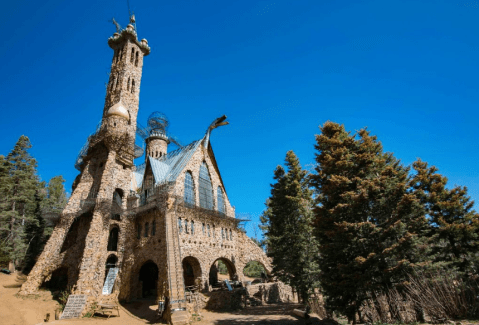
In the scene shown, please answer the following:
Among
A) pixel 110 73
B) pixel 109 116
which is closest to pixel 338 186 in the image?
pixel 109 116

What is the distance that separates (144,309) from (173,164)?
13816 mm

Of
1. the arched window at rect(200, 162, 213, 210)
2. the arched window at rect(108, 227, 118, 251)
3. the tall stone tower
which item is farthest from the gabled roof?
the arched window at rect(108, 227, 118, 251)

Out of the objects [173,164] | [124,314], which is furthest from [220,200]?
[124,314]

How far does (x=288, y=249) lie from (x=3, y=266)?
26.9 meters

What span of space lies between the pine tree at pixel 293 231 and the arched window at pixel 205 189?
25.9ft

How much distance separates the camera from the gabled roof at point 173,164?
2481 cm

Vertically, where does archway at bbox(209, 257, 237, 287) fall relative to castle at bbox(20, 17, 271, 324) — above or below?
below

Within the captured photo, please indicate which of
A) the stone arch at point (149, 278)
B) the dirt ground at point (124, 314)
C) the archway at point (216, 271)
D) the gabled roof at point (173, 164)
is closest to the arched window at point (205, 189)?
the gabled roof at point (173, 164)

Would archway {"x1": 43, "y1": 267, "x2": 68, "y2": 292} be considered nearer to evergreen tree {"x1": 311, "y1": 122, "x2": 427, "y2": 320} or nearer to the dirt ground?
the dirt ground

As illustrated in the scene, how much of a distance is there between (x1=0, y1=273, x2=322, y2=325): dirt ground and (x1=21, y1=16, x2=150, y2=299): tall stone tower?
4.29ft

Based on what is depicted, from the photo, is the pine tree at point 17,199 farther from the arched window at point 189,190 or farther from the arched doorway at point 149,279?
the arched window at point 189,190

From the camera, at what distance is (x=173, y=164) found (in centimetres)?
2775

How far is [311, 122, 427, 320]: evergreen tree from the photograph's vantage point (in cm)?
1054

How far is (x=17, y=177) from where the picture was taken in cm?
2862
